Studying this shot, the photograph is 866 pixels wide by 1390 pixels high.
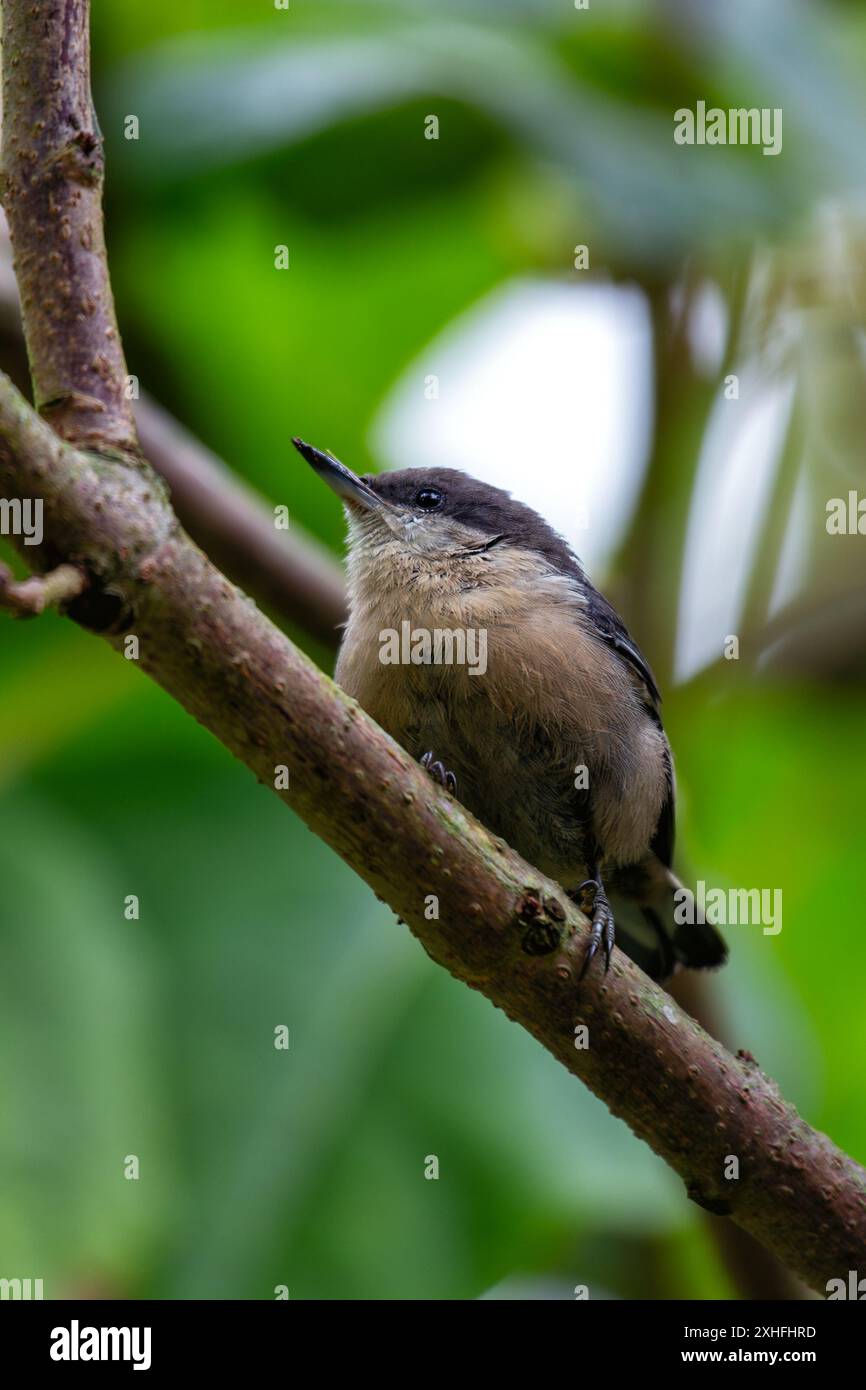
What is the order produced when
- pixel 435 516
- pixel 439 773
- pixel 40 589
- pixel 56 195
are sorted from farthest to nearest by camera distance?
pixel 435 516 < pixel 439 773 < pixel 56 195 < pixel 40 589

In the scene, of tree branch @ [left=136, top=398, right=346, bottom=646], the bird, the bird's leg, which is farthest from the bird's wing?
tree branch @ [left=136, top=398, right=346, bottom=646]

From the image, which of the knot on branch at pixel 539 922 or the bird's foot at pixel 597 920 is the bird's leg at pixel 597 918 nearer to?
the bird's foot at pixel 597 920

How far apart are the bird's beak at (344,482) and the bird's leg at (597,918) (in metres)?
1.49

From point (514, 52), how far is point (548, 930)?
3.51 m

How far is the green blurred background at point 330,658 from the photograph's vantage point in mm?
4660

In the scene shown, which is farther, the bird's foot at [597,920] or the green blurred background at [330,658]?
the green blurred background at [330,658]

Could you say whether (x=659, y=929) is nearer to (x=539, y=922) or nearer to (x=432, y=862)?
(x=539, y=922)

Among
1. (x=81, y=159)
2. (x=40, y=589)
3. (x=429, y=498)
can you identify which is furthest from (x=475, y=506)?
(x=40, y=589)

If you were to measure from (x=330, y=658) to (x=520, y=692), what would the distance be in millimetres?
1650

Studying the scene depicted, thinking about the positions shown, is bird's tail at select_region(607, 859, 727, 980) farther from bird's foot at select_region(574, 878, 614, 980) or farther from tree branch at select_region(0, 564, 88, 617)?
tree branch at select_region(0, 564, 88, 617)

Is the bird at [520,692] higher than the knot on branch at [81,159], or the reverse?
the knot on branch at [81,159]

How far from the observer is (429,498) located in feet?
17.2

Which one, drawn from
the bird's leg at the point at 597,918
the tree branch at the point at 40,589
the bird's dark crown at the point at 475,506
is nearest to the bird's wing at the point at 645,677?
the bird's dark crown at the point at 475,506
